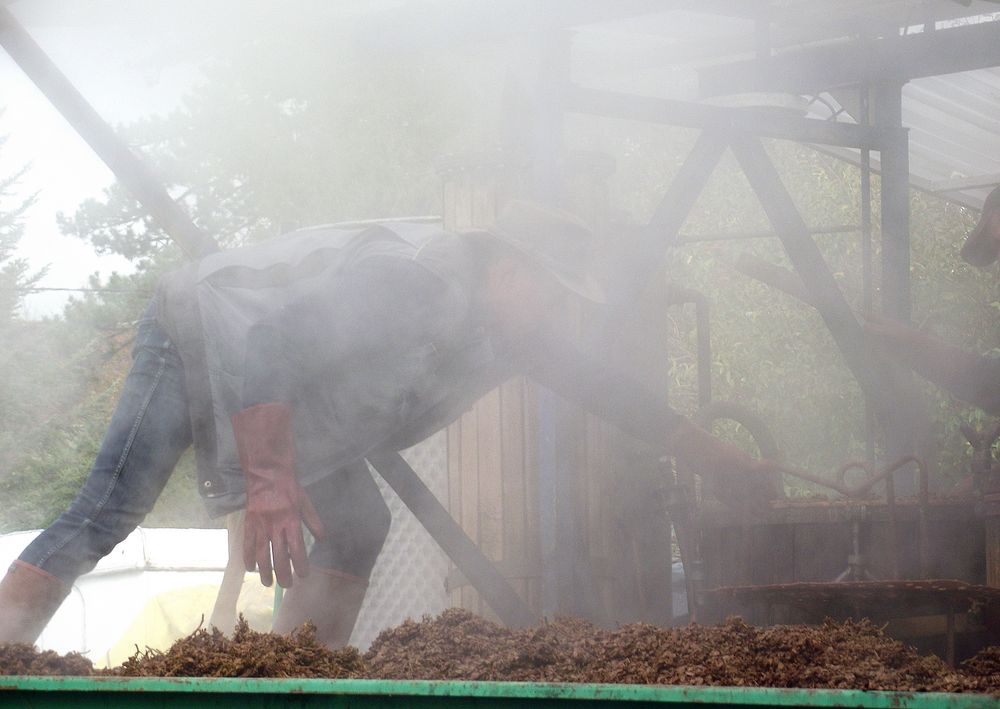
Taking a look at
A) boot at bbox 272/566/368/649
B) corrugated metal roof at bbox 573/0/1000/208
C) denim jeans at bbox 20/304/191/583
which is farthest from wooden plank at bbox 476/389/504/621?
corrugated metal roof at bbox 573/0/1000/208

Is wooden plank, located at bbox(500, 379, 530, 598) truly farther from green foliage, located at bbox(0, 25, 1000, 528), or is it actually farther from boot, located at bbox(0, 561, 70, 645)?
boot, located at bbox(0, 561, 70, 645)

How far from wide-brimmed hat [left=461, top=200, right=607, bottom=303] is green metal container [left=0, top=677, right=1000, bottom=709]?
1.43m

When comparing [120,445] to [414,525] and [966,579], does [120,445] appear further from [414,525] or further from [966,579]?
[966,579]

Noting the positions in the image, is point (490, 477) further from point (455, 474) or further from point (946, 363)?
point (946, 363)

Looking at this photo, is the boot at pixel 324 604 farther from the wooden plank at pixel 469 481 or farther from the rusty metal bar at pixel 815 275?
the rusty metal bar at pixel 815 275

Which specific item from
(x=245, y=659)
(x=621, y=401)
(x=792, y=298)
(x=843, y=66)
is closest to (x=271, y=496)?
(x=245, y=659)

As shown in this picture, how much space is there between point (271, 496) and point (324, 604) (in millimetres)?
713

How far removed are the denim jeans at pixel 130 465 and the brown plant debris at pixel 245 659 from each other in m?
0.70

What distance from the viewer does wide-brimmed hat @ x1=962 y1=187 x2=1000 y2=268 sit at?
131 inches

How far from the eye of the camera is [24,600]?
2.27 m

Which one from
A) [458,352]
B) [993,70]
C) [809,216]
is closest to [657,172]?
[809,216]

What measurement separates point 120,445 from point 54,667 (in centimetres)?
75

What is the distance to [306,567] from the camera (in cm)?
212

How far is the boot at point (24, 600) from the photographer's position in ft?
7.42
